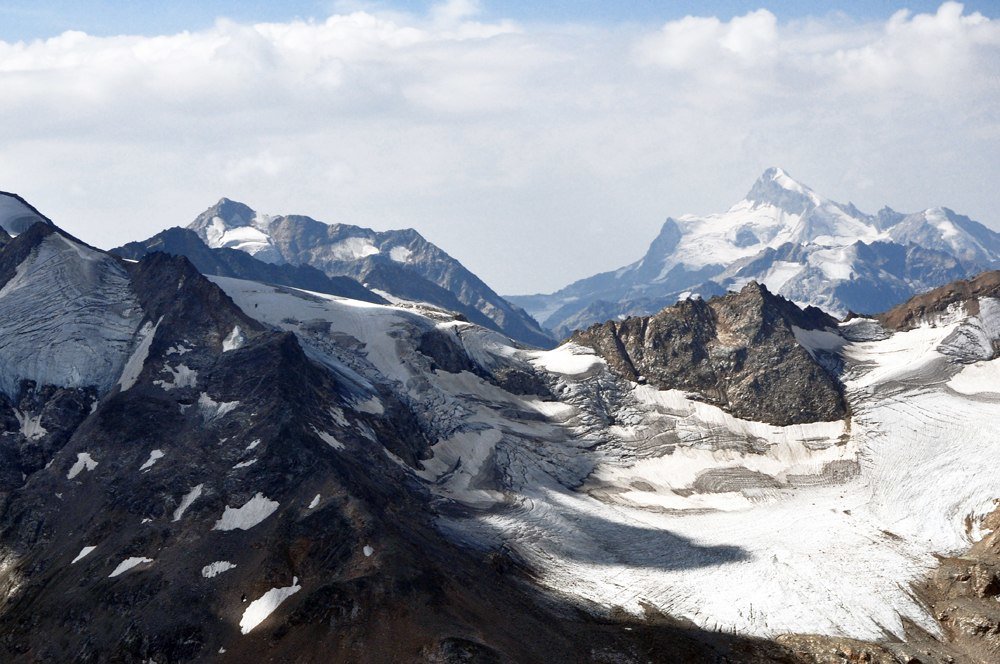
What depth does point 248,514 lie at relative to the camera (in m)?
138

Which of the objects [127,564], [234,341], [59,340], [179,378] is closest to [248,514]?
[127,564]

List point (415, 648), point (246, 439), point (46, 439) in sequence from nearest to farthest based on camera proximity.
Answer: point (415, 648)
point (246, 439)
point (46, 439)

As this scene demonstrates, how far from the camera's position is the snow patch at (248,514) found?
135875mm

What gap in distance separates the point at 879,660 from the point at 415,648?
2234 inches

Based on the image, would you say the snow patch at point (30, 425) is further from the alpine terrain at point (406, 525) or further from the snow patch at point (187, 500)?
the snow patch at point (187, 500)

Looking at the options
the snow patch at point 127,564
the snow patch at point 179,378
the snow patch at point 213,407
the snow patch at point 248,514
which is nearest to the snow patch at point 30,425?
the snow patch at point 179,378

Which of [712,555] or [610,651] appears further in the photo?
[712,555]

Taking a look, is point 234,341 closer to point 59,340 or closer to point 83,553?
point 59,340

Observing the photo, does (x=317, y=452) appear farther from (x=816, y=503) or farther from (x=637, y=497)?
(x=816, y=503)

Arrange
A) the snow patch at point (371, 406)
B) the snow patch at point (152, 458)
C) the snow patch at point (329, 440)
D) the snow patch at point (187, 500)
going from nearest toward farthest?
the snow patch at point (187, 500) < the snow patch at point (152, 458) < the snow patch at point (329, 440) < the snow patch at point (371, 406)

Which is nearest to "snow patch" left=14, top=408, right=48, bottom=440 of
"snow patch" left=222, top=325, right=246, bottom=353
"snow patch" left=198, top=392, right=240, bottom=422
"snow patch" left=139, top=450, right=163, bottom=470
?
"snow patch" left=139, top=450, right=163, bottom=470

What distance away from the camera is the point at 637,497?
184 metres

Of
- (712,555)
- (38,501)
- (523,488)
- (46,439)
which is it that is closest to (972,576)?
(712,555)

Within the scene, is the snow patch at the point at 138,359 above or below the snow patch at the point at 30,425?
above
